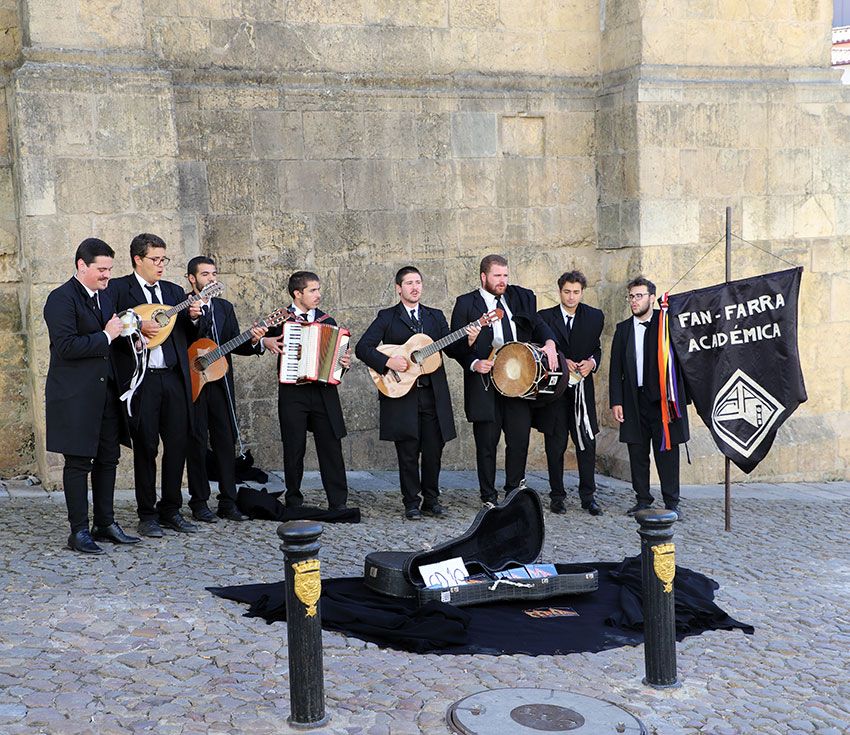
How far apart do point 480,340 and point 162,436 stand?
262 centimetres

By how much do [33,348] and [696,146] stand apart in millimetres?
6331

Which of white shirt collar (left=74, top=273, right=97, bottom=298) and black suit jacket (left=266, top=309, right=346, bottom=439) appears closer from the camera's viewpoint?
white shirt collar (left=74, top=273, right=97, bottom=298)

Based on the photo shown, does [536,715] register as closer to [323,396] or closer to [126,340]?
[126,340]

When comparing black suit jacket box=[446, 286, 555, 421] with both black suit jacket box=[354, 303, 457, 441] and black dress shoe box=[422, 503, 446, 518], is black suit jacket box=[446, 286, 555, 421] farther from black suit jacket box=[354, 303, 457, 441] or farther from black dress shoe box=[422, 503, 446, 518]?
black dress shoe box=[422, 503, 446, 518]

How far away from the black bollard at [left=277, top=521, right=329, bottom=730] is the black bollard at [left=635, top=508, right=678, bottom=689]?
1531 mm

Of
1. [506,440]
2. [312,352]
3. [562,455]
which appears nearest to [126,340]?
[312,352]

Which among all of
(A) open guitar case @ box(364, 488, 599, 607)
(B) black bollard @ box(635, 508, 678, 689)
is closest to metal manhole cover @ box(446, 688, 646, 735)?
(B) black bollard @ box(635, 508, 678, 689)

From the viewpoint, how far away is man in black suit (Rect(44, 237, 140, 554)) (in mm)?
7215

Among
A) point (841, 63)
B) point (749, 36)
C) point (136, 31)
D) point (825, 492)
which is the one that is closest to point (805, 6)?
point (749, 36)

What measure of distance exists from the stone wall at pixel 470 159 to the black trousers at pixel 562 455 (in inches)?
67.9

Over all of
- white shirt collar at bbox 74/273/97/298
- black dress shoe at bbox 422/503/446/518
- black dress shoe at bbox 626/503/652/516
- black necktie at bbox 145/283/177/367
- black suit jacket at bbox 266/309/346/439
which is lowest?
black dress shoe at bbox 626/503/652/516

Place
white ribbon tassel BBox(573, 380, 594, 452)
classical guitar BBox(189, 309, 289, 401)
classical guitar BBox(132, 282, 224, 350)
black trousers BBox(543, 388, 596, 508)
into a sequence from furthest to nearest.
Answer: white ribbon tassel BBox(573, 380, 594, 452)
black trousers BBox(543, 388, 596, 508)
classical guitar BBox(189, 309, 289, 401)
classical guitar BBox(132, 282, 224, 350)

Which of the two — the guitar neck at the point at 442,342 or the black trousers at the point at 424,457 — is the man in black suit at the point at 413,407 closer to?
the black trousers at the point at 424,457

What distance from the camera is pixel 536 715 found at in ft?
16.3
